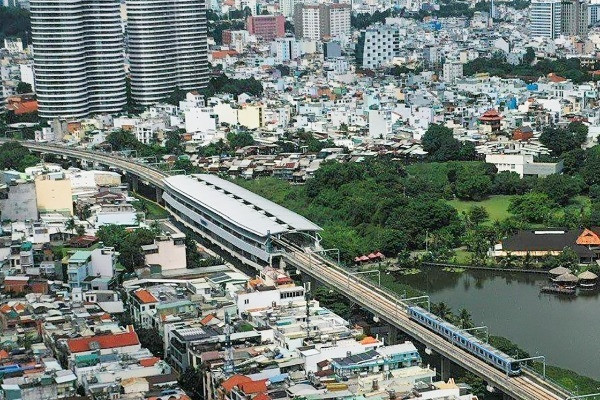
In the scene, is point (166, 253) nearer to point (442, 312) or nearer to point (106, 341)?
point (106, 341)

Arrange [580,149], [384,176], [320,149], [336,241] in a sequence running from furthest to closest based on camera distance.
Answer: [320,149], [580,149], [384,176], [336,241]

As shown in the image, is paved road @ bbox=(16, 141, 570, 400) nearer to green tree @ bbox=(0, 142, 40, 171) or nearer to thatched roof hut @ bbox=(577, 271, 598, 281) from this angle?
thatched roof hut @ bbox=(577, 271, 598, 281)

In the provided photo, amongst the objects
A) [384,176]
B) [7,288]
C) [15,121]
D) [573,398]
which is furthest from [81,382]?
[15,121]

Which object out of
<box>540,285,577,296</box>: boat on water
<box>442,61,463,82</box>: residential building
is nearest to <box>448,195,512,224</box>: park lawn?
<box>540,285,577,296</box>: boat on water

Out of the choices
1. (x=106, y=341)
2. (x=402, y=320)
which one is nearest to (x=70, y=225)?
(x=106, y=341)

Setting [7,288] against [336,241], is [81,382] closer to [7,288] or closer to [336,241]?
[7,288]

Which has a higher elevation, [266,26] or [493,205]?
[266,26]

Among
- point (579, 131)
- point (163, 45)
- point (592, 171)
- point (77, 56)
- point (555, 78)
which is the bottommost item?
point (592, 171)
